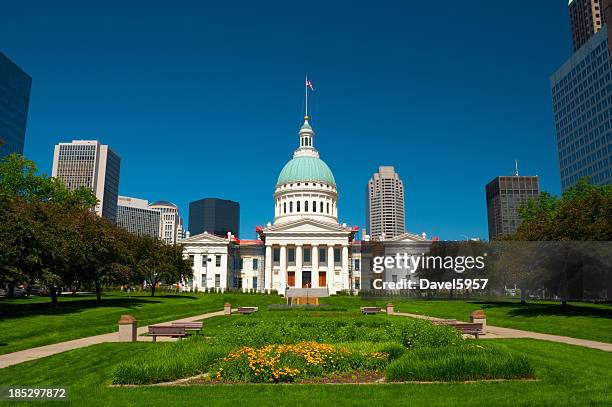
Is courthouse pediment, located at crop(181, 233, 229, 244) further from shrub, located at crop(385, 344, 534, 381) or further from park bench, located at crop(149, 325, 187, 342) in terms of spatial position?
shrub, located at crop(385, 344, 534, 381)

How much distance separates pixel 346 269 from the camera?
10562cm

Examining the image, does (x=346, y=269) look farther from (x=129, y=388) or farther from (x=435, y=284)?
(x=129, y=388)

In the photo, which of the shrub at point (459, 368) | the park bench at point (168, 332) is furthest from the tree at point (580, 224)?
the park bench at point (168, 332)

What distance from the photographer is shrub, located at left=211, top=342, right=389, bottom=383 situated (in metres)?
13.3

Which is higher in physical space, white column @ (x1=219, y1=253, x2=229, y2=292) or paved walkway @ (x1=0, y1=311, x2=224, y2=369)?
white column @ (x1=219, y1=253, x2=229, y2=292)

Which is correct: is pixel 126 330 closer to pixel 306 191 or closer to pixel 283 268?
pixel 283 268

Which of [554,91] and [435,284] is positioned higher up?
[554,91]

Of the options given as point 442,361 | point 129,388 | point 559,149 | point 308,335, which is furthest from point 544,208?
point 559,149

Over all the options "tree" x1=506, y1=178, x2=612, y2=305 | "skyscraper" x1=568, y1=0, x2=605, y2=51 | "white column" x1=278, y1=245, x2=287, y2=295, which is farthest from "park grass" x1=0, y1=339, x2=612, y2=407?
"skyscraper" x1=568, y1=0, x2=605, y2=51

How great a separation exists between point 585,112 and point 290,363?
132663 millimetres

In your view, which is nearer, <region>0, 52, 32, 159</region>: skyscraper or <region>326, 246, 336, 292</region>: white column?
<region>326, 246, 336, 292</region>: white column

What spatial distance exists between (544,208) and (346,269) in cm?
5205

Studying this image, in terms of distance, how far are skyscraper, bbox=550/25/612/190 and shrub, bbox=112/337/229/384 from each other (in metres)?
119

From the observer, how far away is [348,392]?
12.0 meters
